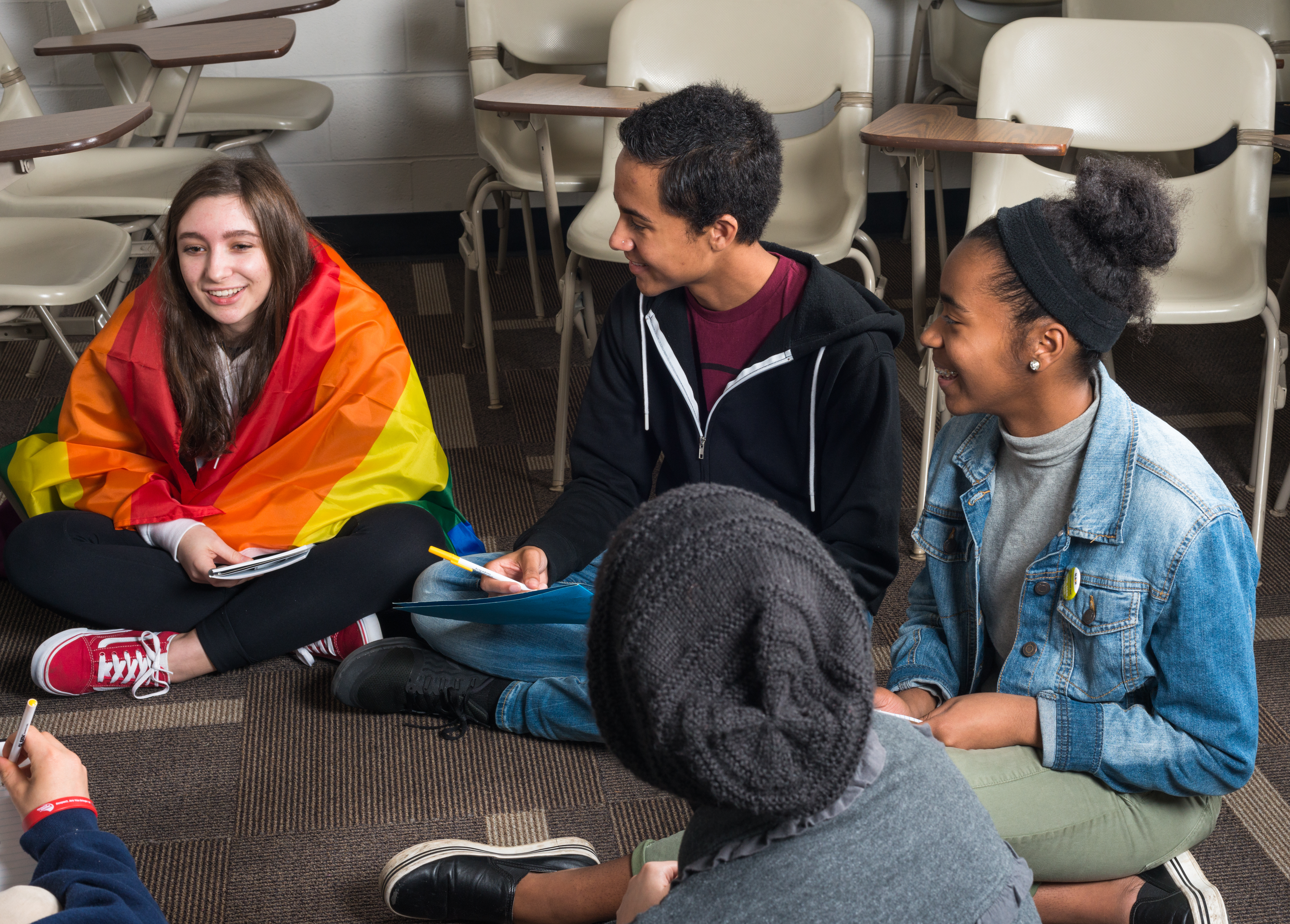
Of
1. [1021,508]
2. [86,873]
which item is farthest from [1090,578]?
[86,873]

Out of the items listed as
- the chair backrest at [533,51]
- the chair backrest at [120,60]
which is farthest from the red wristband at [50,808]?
the chair backrest at [120,60]

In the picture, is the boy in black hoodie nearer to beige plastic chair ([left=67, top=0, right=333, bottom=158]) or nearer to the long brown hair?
the long brown hair

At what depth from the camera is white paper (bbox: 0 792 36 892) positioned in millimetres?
987

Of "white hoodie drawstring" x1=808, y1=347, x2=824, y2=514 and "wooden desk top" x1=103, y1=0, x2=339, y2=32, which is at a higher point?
"wooden desk top" x1=103, y1=0, x2=339, y2=32

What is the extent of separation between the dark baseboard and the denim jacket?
2.80m

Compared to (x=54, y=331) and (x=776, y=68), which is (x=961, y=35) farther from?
(x=54, y=331)

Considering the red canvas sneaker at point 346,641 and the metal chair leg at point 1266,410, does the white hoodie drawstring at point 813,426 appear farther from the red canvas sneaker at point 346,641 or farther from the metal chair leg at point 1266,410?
the metal chair leg at point 1266,410

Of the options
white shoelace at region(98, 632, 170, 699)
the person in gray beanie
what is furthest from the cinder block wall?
the person in gray beanie

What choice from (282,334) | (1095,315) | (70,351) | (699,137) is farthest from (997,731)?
(70,351)

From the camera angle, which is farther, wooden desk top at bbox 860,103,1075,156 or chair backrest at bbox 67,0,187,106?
chair backrest at bbox 67,0,187,106

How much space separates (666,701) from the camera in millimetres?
570

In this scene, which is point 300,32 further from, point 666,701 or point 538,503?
point 666,701

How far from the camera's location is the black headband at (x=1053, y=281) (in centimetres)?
108

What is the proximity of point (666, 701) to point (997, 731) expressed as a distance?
0.67 metres
